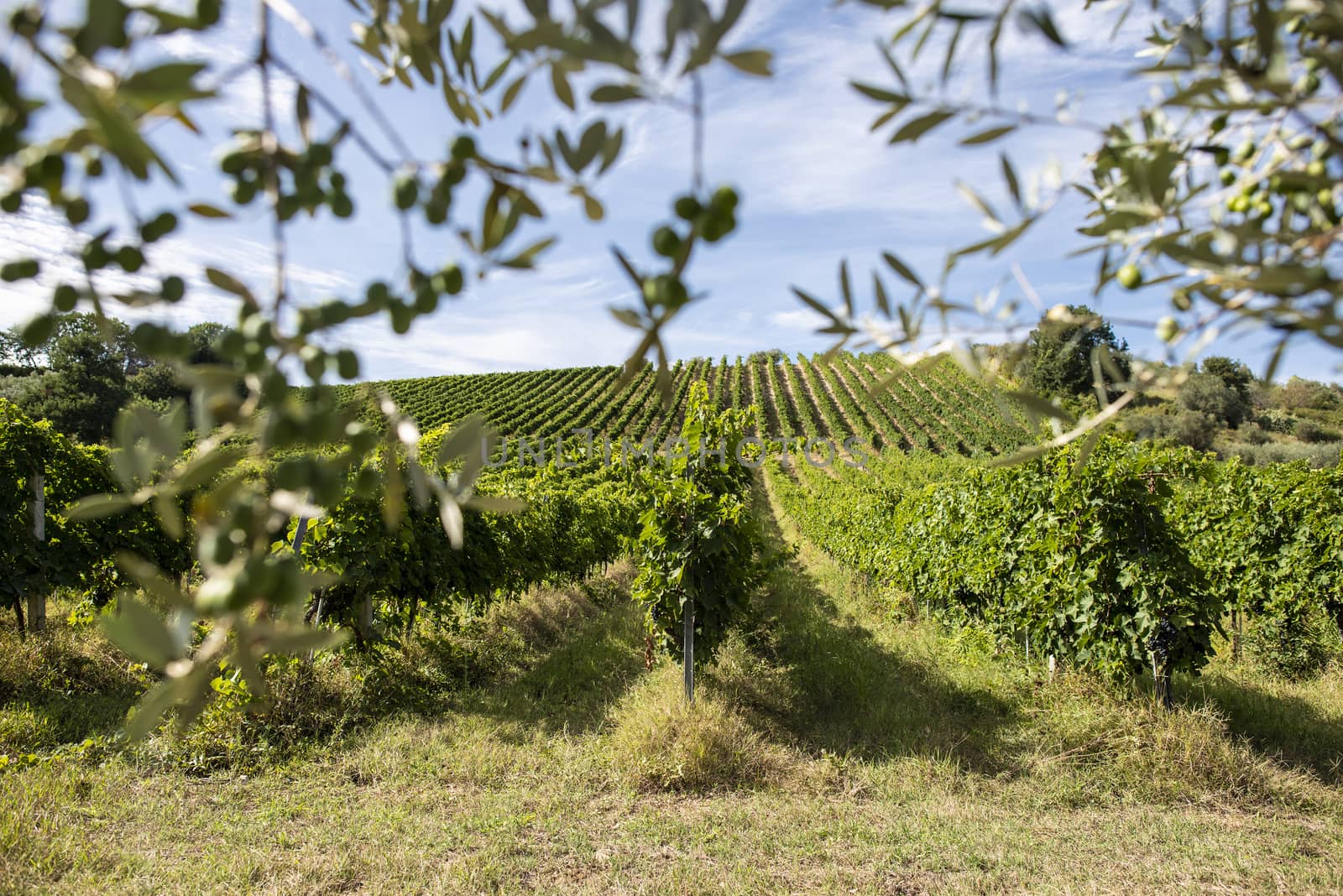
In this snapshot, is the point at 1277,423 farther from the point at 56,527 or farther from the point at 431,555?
the point at 56,527

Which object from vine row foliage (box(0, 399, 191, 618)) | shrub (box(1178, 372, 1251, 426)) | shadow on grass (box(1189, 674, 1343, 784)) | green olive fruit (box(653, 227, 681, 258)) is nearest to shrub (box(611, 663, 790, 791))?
shadow on grass (box(1189, 674, 1343, 784))

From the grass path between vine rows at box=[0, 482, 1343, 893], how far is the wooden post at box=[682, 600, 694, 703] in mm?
190

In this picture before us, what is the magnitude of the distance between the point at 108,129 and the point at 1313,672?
9.51 metres

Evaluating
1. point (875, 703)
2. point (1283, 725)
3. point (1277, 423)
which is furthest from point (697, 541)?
point (1277, 423)

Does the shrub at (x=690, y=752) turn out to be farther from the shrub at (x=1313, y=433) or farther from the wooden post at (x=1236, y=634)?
the shrub at (x=1313, y=433)

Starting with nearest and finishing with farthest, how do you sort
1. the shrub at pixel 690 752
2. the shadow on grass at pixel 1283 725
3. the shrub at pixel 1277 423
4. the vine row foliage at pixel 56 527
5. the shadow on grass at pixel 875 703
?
the shrub at pixel 690 752 < the shadow on grass at pixel 1283 725 < the shadow on grass at pixel 875 703 < the vine row foliage at pixel 56 527 < the shrub at pixel 1277 423

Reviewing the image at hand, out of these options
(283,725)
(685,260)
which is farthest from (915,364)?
(283,725)

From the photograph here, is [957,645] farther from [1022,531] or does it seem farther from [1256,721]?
[1256,721]

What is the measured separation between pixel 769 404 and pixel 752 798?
45638 millimetres

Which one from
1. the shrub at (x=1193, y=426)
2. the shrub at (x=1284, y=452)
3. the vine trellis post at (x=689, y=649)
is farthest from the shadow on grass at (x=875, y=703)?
the shrub at (x=1193, y=426)

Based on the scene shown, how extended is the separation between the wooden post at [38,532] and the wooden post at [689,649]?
20.1 feet

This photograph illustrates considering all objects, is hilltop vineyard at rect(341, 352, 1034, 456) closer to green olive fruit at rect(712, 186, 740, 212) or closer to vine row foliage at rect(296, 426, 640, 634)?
vine row foliage at rect(296, 426, 640, 634)

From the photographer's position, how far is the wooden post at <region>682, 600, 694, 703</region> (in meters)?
5.94

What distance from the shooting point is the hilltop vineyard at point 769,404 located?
3966cm
